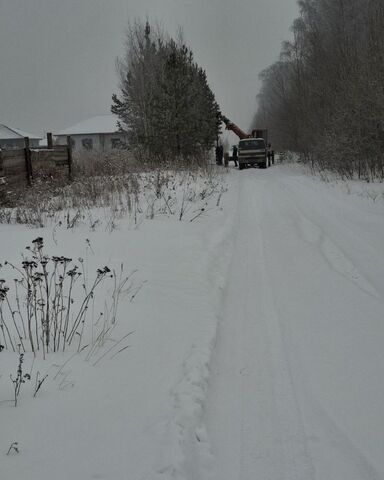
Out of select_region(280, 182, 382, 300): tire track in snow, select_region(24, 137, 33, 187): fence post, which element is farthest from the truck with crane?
select_region(280, 182, 382, 300): tire track in snow

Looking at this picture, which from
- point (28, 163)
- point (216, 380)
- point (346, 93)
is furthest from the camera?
point (346, 93)

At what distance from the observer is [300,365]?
3455mm

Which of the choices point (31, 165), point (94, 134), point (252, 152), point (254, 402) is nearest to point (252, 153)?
point (252, 152)

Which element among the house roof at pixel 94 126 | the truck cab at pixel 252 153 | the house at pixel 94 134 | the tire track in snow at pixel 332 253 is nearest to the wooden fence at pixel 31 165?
the tire track in snow at pixel 332 253

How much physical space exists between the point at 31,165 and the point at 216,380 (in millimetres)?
12996

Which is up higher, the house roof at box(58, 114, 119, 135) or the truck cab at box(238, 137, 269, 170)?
the house roof at box(58, 114, 119, 135)

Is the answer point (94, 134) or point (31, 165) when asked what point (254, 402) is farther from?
point (94, 134)

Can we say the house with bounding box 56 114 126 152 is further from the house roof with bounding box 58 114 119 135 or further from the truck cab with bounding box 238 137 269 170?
the truck cab with bounding box 238 137 269 170

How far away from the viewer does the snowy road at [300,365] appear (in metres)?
2.48

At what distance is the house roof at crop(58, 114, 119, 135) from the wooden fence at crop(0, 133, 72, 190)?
47.8 m

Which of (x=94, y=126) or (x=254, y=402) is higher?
(x=94, y=126)

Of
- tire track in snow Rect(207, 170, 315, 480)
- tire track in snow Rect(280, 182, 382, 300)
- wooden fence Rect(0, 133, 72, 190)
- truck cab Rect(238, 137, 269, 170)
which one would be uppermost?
truck cab Rect(238, 137, 269, 170)

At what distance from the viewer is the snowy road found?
2.48m

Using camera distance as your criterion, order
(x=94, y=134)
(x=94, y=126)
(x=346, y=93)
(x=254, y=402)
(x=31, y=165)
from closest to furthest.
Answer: (x=254, y=402) → (x=31, y=165) → (x=346, y=93) → (x=94, y=134) → (x=94, y=126)
